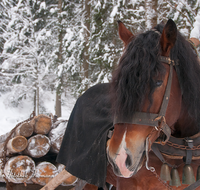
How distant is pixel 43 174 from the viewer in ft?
10.2

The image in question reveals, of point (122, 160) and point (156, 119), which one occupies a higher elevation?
point (156, 119)

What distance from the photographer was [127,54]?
1485 mm

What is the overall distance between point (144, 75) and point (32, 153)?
2.62m

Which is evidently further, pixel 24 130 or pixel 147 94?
pixel 24 130

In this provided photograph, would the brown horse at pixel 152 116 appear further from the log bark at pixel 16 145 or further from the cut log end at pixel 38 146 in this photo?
the log bark at pixel 16 145

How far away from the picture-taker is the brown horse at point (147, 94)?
135 cm

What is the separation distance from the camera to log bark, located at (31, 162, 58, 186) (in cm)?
310

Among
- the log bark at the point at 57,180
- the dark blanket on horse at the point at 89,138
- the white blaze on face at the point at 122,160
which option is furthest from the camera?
the log bark at the point at 57,180

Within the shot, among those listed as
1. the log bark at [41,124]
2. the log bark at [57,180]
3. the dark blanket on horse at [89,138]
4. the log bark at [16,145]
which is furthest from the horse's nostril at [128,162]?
the log bark at [41,124]

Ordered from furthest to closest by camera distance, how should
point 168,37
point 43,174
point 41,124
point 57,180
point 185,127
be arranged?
point 41,124 → point 43,174 → point 57,180 → point 185,127 → point 168,37

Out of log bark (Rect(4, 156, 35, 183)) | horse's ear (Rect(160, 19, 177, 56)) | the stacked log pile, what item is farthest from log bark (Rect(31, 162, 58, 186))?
horse's ear (Rect(160, 19, 177, 56))

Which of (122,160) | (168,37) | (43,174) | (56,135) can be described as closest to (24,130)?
(56,135)

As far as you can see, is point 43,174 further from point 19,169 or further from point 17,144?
point 17,144

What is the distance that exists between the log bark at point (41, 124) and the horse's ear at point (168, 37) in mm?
2636
